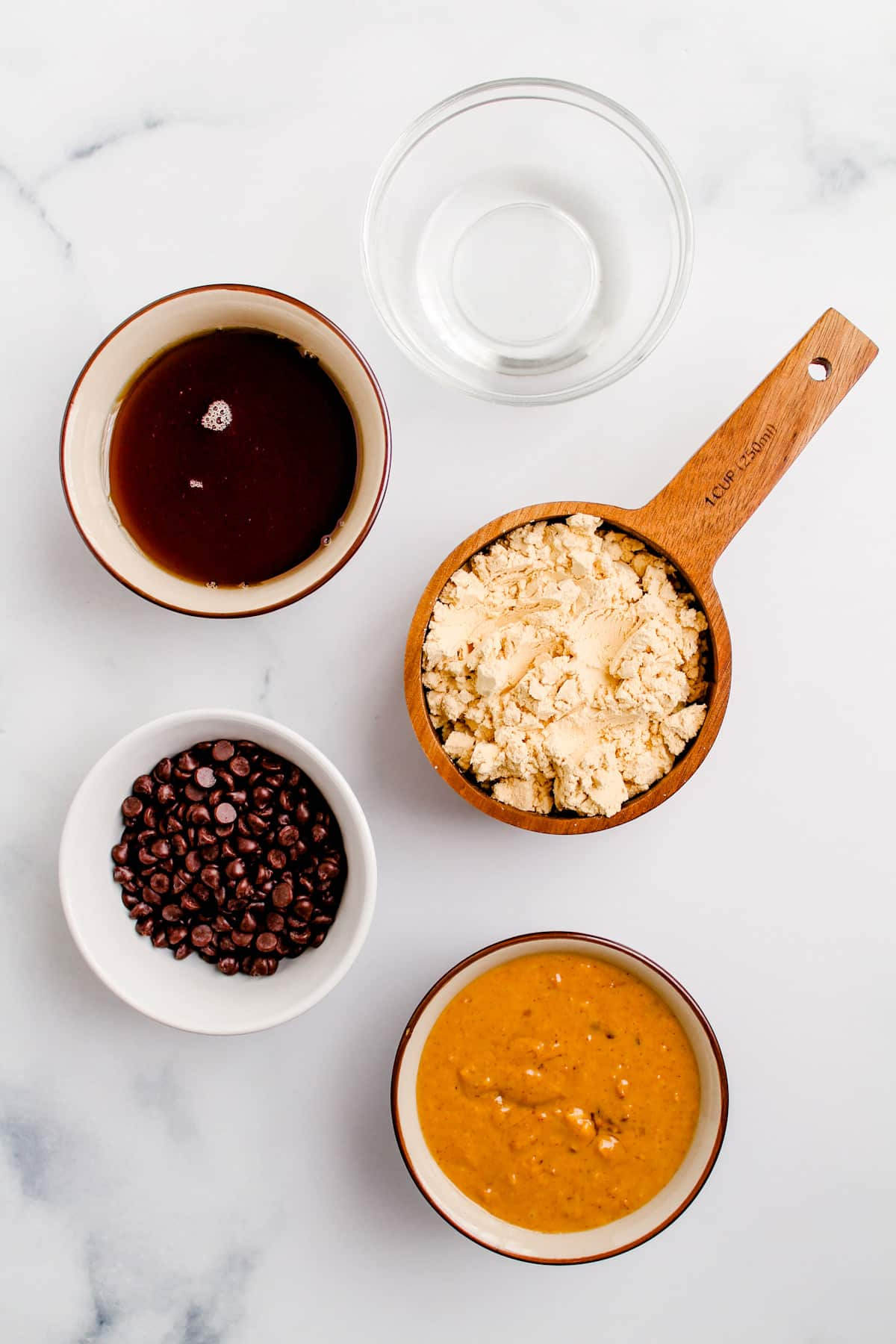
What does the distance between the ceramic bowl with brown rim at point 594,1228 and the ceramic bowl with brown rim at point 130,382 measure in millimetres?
664

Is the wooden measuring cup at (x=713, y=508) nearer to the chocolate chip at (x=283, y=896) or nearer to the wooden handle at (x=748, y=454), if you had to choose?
the wooden handle at (x=748, y=454)

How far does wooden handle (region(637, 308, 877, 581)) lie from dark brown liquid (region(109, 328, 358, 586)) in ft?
1.75

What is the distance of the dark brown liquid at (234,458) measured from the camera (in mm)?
1544

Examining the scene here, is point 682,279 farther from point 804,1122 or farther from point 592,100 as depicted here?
point 804,1122

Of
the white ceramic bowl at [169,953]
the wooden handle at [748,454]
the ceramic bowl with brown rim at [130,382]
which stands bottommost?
the white ceramic bowl at [169,953]

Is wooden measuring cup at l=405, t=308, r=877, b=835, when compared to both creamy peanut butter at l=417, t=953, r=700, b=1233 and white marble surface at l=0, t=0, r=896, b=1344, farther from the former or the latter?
creamy peanut butter at l=417, t=953, r=700, b=1233

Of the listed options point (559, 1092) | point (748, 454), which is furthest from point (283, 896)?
point (748, 454)

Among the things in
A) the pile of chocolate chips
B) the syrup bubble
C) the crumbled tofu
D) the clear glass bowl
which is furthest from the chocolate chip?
Result: the clear glass bowl

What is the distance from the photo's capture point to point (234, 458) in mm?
1543

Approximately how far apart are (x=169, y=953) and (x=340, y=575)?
2.28ft

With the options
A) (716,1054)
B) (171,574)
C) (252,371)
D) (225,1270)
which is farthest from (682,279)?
(225,1270)

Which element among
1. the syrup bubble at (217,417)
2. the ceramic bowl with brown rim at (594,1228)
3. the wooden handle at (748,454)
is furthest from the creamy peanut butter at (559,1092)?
the syrup bubble at (217,417)

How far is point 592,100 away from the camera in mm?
1630

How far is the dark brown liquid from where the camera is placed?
154cm
